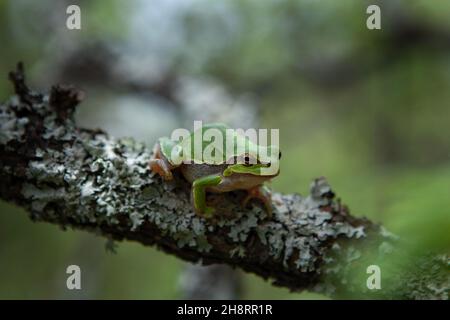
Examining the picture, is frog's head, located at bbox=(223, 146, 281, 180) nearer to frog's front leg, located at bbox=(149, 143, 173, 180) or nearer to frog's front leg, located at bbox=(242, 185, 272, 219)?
frog's front leg, located at bbox=(242, 185, 272, 219)

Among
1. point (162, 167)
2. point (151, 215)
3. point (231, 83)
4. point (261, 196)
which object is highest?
point (231, 83)

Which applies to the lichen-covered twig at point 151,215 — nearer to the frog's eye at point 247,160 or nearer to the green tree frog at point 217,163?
the green tree frog at point 217,163

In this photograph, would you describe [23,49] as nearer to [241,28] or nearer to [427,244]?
[241,28]

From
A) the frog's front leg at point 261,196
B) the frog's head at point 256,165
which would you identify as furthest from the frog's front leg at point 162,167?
the frog's front leg at point 261,196

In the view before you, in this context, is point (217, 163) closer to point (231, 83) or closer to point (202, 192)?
point (202, 192)

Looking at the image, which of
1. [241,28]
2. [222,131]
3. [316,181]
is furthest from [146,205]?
[241,28]

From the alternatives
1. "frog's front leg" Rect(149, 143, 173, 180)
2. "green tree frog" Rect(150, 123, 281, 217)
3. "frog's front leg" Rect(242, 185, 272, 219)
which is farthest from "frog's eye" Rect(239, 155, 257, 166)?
"frog's front leg" Rect(149, 143, 173, 180)

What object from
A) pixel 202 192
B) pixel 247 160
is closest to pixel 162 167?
pixel 202 192

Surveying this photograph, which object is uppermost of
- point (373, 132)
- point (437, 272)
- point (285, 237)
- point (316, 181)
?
point (373, 132)
